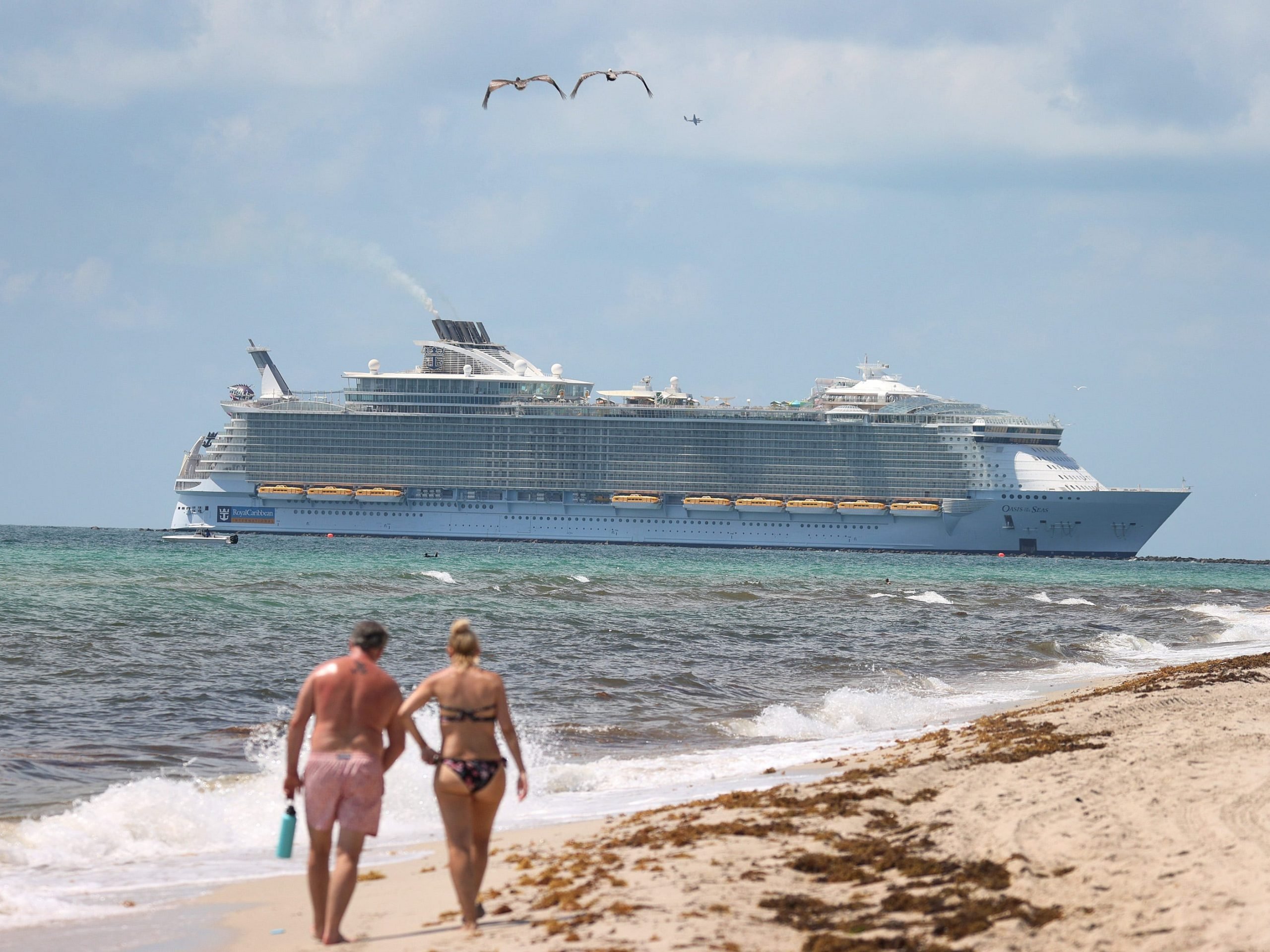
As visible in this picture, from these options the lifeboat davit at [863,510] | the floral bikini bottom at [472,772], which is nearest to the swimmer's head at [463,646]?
the floral bikini bottom at [472,772]

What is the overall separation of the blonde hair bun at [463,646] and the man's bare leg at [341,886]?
0.88 meters

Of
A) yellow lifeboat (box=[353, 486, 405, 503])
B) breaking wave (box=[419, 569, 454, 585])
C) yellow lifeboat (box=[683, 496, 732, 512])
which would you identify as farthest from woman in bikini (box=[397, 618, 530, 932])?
yellow lifeboat (box=[353, 486, 405, 503])

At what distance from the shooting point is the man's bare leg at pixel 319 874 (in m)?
6.06

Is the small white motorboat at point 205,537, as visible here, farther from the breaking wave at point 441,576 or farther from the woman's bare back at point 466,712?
the woman's bare back at point 466,712

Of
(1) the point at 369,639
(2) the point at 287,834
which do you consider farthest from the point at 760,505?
(1) the point at 369,639

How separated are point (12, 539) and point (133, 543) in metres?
7.05

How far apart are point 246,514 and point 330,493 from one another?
597 centimetres

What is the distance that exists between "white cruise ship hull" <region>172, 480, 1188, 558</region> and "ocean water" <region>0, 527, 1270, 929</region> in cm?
3579

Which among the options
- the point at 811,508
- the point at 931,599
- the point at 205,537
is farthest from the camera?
the point at 811,508

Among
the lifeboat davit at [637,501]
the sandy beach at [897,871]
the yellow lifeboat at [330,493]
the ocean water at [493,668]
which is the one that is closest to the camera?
the sandy beach at [897,871]

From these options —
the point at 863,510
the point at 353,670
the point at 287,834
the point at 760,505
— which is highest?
the point at 760,505

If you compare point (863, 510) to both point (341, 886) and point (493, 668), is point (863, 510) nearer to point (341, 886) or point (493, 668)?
point (493, 668)

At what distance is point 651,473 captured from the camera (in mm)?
87688

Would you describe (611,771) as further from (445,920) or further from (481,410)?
(481,410)
